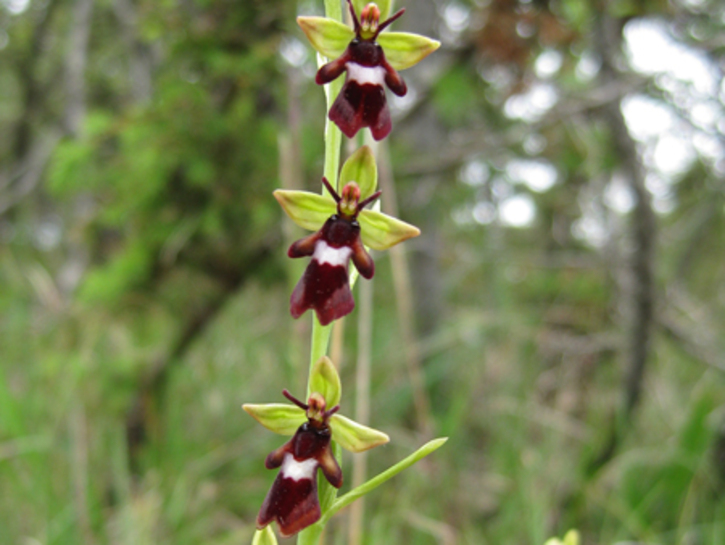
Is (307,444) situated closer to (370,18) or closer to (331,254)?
(331,254)

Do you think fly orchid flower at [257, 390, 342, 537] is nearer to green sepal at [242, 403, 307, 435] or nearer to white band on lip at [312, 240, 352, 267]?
green sepal at [242, 403, 307, 435]

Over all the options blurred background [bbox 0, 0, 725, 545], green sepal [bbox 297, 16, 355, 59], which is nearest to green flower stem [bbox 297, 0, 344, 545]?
green sepal [bbox 297, 16, 355, 59]

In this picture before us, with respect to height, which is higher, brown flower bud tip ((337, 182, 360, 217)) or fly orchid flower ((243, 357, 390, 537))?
brown flower bud tip ((337, 182, 360, 217))

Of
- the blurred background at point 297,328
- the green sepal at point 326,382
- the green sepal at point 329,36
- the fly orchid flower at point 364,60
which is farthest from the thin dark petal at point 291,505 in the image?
the blurred background at point 297,328

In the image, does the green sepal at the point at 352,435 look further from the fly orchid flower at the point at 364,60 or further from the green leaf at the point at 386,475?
the fly orchid flower at the point at 364,60

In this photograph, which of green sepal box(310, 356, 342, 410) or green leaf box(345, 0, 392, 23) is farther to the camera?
green leaf box(345, 0, 392, 23)

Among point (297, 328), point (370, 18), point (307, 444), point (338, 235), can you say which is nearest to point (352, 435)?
point (307, 444)

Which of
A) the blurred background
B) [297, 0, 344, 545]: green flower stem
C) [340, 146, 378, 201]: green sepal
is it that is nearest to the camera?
[297, 0, 344, 545]: green flower stem

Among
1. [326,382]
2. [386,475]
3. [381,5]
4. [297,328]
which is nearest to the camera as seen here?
[386,475]
